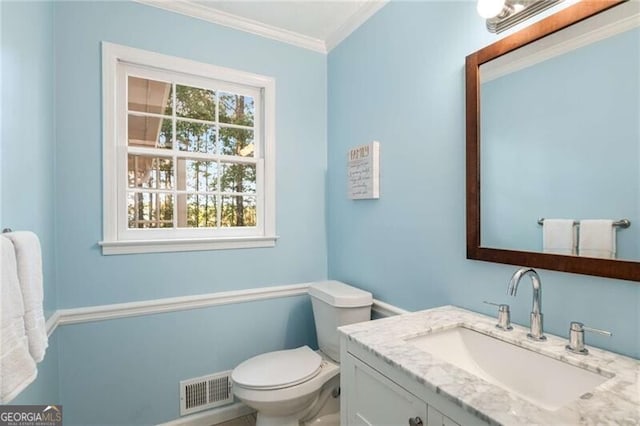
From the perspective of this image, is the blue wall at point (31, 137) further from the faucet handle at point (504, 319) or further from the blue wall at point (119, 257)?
the faucet handle at point (504, 319)

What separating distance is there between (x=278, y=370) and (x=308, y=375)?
0.53 ft

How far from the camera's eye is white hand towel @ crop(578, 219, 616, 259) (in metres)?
0.91

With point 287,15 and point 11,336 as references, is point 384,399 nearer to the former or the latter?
point 11,336

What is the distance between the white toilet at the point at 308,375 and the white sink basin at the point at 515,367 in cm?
64

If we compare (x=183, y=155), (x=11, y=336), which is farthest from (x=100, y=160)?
(x=11, y=336)

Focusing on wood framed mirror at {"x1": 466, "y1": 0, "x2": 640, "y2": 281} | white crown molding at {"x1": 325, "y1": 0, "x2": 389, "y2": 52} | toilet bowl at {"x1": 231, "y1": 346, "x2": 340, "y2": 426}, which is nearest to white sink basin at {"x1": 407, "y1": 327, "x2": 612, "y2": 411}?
wood framed mirror at {"x1": 466, "y1": 0, "x2": 640, "y2": 281}

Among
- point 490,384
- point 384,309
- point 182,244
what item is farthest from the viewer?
point 182,244

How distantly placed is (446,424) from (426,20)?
63.2 inches

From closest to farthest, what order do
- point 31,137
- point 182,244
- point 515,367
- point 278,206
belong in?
point 515,367 < point 31,137 < point 182,244 < point 278,206

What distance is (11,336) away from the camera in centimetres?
79

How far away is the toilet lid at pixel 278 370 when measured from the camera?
5.00ft

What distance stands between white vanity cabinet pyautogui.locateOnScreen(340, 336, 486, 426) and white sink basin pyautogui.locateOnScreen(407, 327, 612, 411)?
7.2 inches

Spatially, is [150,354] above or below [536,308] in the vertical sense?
below

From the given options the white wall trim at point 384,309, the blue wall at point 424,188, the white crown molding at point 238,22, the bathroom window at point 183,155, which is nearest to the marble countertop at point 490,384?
the blue wall at point 424,188
